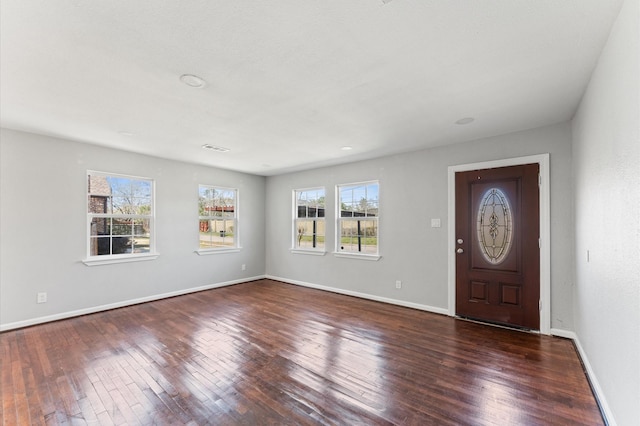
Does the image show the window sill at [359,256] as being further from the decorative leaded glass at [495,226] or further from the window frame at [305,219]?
the decorative leaded glass at [495,226]

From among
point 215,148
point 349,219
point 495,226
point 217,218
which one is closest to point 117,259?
point 217,218

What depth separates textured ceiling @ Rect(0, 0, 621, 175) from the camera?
157cm

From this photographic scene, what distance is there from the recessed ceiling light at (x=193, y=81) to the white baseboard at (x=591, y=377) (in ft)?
12.1

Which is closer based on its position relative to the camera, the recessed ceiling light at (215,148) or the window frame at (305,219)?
the recessed ceiling light at (215,148)

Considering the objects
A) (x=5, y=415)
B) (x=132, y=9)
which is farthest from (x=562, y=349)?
(x=5, y=415)

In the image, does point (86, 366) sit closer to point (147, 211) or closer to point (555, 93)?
point (147, 211)

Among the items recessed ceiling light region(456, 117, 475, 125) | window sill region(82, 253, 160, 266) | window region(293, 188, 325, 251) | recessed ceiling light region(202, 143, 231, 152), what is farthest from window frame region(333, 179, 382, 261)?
window sill region(82, 253, 160, 266)

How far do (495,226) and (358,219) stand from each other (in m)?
2.23

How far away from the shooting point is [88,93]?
2529 millimetres

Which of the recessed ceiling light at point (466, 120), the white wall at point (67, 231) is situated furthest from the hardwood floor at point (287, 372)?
the recessed ceiling light at point (466, 120)

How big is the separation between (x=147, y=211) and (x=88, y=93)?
275 cm

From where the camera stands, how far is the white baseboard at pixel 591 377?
1833 mm

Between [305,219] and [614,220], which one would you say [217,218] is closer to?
[305,219]

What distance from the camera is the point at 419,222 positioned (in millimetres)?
4410
